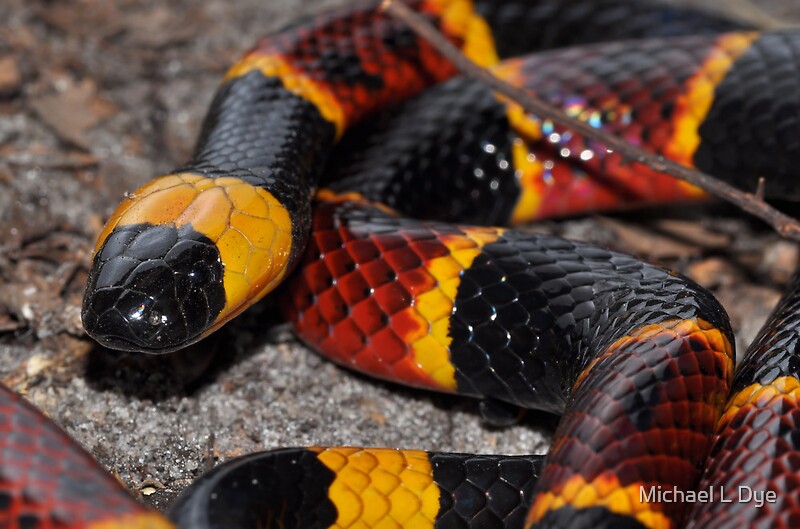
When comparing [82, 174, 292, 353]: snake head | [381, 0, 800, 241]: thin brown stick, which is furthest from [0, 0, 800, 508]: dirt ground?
[381, 0, 800, 241]: thin brown stick

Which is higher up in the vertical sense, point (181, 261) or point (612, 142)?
point (612, 142)

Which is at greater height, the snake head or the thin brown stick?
the thin brown stick

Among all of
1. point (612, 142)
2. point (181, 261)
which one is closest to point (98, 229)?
point (181, 261)

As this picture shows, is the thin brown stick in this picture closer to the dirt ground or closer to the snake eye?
the dirt ground

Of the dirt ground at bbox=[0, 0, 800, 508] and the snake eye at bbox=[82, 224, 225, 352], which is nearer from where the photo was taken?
the snake eye at bbox=[82, 224, 225, 352]

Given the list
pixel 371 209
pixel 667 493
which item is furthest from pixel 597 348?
pixel 371 209

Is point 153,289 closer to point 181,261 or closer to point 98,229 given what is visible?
point 181,261

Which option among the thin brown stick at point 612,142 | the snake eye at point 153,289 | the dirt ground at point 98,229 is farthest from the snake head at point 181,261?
the thin brown stick at point 612,142
